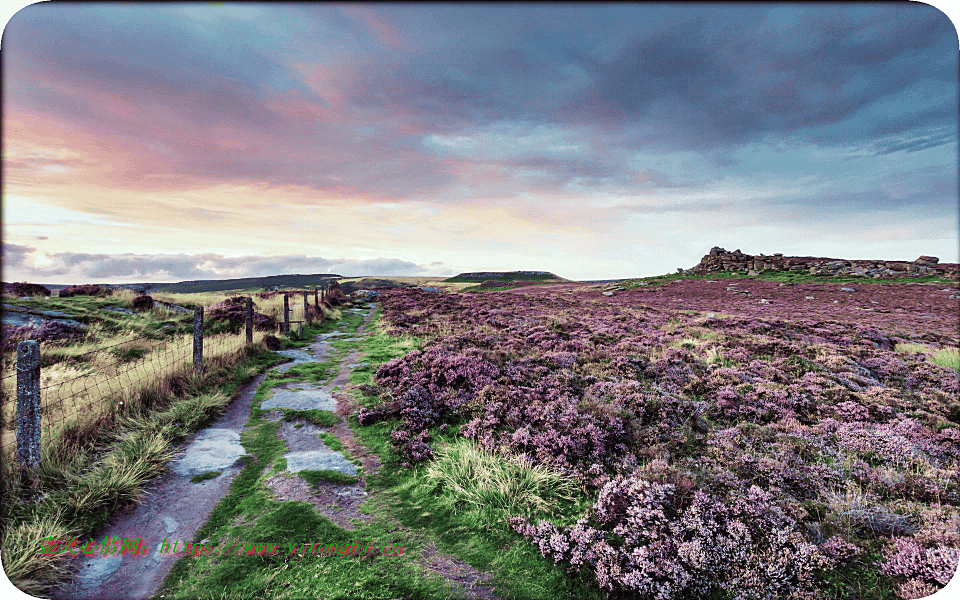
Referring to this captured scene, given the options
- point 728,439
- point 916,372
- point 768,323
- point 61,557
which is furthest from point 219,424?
point 768,323

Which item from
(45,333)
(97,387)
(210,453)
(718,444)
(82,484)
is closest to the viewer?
(82,484)

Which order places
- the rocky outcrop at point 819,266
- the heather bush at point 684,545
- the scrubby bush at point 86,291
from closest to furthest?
1. the heather bush at point 684,545
2. the scrubby bush at point 86,291
3. the rocky outcrop at point 819,266

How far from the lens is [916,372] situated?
10812mm

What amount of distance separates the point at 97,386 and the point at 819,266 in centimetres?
7176

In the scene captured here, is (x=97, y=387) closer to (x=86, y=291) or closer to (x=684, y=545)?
(x=684, y=545)

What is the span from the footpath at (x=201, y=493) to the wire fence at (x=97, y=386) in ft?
5.10

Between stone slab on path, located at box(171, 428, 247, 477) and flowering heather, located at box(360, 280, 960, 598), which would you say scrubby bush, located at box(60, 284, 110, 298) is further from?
flowering heather, located at box(360, 280, 960, 598)

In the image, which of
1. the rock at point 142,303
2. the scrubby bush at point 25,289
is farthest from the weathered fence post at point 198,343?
the scrubby bush at point 25,289

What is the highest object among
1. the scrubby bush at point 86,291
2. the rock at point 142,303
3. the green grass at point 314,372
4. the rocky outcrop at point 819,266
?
the rocky outcrop at point 819,266

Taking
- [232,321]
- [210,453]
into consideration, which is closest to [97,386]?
A: [210,453]

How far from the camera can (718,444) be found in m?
6.48

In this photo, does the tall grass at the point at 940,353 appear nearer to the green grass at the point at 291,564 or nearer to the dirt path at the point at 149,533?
the green grass at the point at 291,564

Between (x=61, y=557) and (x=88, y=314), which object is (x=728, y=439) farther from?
(x=88, y=314)

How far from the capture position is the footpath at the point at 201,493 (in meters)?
3.68
